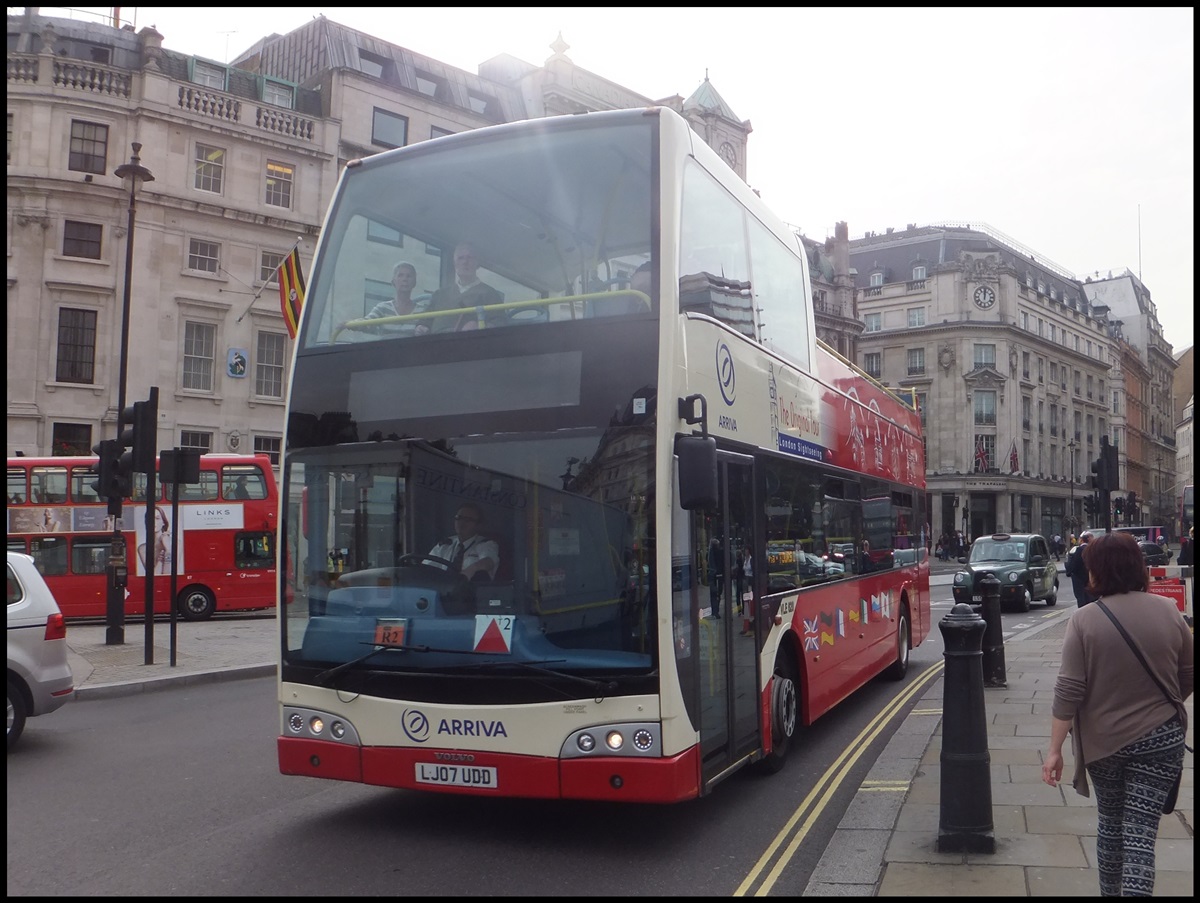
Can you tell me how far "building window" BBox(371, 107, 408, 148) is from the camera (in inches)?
1577

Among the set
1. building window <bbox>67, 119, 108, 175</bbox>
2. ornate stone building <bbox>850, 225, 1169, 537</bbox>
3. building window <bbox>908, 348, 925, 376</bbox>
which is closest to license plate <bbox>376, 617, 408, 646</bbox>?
building window <bbox>67, 119, 108, 175</bbox>

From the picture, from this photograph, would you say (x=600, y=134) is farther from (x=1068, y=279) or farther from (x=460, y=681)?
(x=1068, y=279)

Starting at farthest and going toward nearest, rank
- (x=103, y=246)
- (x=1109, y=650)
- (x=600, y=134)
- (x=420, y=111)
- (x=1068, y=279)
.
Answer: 1. (x=1068, y=279)
2. (x=420, y=111)
3. (x=103, y=246)
4. (x=600, y=134)
5. (x=1109, y=650)

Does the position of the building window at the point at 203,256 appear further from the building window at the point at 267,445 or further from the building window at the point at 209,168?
the building window at the point at 267,445

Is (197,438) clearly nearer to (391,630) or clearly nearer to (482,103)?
(482,103)

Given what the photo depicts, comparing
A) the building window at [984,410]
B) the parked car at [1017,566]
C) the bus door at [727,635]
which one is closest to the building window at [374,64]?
the parked car at [1017,566]

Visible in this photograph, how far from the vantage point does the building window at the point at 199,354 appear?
114ft

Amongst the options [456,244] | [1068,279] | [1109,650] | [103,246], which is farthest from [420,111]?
[1068,279]

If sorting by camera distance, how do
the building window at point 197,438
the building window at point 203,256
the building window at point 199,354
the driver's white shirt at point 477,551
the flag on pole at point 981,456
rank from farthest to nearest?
1. the flag on pole at point 981,456
2. the building window at point 203,256
3. the building window at point 199,354
4. the building window at point 197,438
5. the driver's white shirt at point 477,551

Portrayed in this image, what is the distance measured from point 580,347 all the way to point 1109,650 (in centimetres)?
300

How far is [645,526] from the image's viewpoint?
573 cm

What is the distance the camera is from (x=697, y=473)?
563 cm

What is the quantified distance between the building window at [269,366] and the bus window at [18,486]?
12729 millimetres

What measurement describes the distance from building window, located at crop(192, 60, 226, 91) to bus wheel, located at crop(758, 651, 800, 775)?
3555 centimetres
